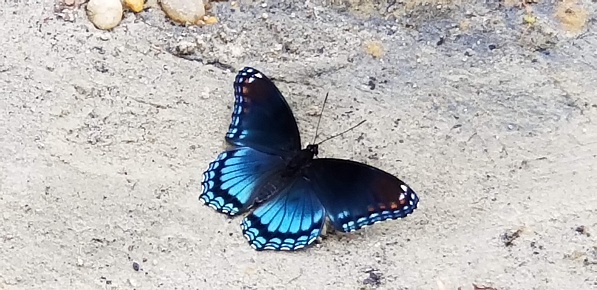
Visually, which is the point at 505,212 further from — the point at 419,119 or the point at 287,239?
the point at 287,239

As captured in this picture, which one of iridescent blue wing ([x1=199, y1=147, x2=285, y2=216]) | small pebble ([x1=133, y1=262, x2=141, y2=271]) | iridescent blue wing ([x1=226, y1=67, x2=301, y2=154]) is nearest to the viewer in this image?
small pebble ([x1=133, y1=262, x2=141, y2=271])

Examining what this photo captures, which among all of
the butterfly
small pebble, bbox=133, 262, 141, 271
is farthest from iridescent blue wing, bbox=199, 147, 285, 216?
small pebble, bbox=133, 262, 141, 271

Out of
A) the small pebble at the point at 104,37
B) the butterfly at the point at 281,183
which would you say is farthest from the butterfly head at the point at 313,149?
the small pebble at the point at 104,37

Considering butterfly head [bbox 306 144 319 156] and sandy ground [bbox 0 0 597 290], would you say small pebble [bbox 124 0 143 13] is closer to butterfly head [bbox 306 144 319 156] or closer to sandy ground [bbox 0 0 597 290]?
sandy ground [bbox 0 0 597 290]

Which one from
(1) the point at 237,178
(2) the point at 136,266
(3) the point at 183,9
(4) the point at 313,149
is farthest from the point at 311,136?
(2) the point at 136,266

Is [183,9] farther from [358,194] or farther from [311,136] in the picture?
[358,194]

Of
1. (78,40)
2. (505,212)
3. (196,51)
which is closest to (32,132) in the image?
(78,40)

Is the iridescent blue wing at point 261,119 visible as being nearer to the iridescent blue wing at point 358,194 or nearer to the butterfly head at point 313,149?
the butterfly head at point 313,149
